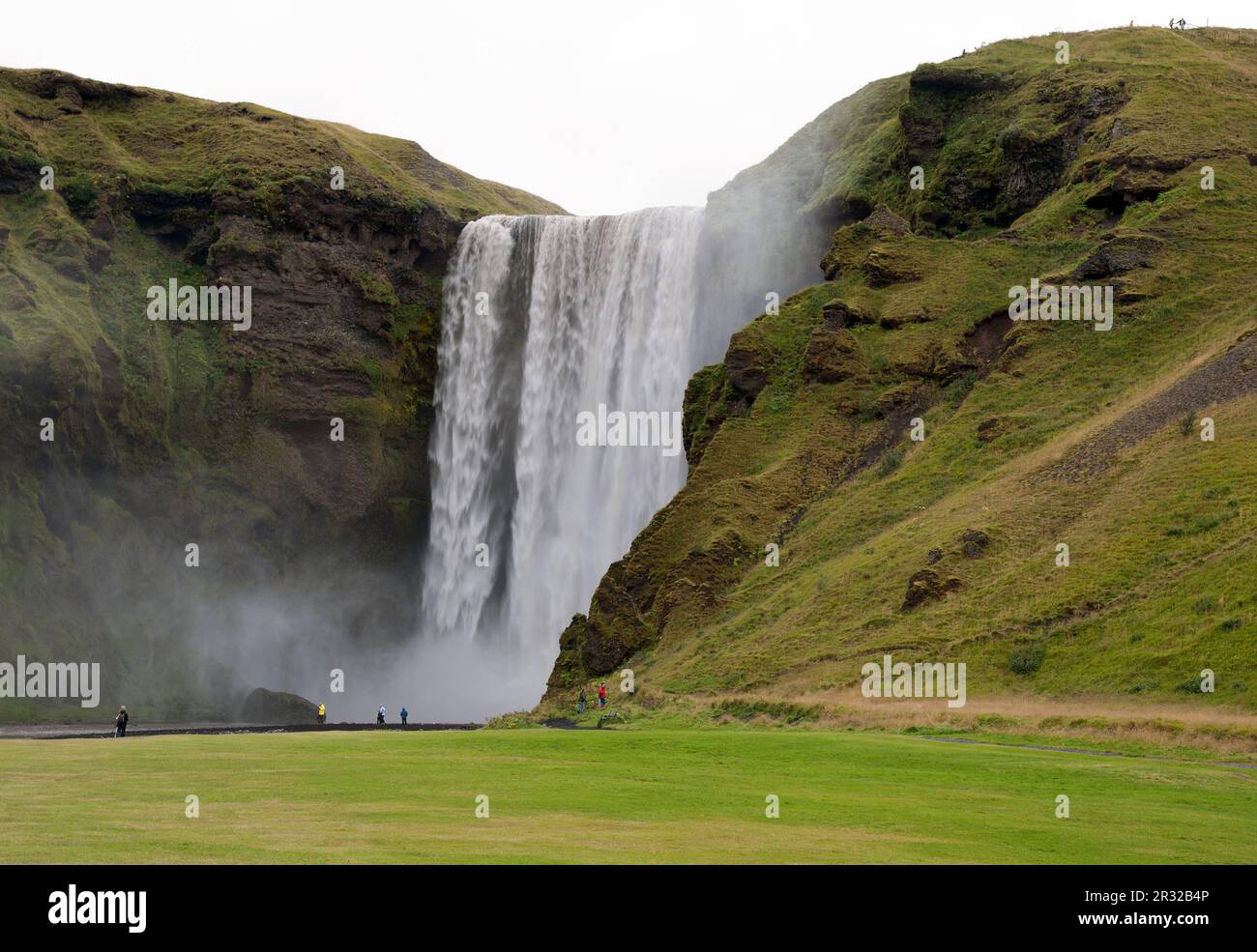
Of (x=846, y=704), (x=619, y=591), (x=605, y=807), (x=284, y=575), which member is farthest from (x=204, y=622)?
(x=605, y=807)

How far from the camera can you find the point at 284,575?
97.3 meters

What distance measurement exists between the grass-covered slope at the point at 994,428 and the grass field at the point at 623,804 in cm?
1126

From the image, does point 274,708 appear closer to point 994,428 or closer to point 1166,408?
point 994,428

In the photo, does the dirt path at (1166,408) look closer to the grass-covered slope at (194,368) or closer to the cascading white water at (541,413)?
the cascading white water at (541,413)

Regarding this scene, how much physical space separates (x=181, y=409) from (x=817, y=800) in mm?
77930

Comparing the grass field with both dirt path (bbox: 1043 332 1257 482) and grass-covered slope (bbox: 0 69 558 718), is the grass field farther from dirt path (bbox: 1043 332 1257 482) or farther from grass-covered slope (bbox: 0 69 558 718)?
grass-covered slope (bbox: 0 69 558 718)

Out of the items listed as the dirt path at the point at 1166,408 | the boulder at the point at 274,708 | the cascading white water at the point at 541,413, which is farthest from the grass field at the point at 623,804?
the cascading white water at the point at 541,413

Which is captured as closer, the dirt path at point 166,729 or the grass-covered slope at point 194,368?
the dirt path at point 166,729

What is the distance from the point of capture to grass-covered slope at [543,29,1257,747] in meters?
48.0

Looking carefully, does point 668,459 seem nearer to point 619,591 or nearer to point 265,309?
point 619,591

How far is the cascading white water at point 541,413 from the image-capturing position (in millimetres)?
85812

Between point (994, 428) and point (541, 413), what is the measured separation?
36.5 m

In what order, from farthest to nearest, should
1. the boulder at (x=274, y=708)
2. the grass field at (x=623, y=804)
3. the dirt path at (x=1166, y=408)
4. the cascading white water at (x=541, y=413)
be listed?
the cascading white water at (x=541, y=413)
the boulder at (x=274, y=708)
the dirt path at (x=1166, y=408)
the grass field at (x=623, y=804)

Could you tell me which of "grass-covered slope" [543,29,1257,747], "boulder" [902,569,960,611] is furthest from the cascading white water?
"boulder" [902,569,960,611]
